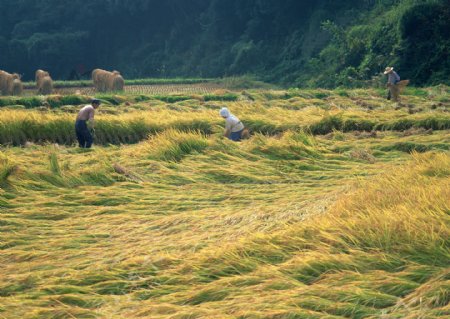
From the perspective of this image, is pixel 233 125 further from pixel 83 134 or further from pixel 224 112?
pixel 83 134

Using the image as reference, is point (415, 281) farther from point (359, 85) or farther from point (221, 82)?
point (221, 82)

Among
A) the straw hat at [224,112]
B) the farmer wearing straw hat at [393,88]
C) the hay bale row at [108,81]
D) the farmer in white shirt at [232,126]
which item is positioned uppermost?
the straw hat at [224,112]

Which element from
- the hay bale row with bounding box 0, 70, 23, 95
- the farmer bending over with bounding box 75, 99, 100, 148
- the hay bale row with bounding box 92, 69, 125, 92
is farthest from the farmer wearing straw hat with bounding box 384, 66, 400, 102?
the hay bale row with bounding box 0, 70, 23, 95

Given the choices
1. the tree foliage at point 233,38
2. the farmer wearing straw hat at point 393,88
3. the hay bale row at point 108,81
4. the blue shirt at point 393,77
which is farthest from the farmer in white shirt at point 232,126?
the hay bale row at point 108,81

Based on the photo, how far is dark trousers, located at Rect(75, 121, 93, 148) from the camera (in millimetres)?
10688

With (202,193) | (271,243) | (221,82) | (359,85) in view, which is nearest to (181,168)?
(202,193)

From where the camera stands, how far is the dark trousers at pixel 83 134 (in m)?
10.7

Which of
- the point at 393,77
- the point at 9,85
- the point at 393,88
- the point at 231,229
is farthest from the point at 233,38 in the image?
the point at 231,229

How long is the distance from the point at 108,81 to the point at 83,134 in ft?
45.0

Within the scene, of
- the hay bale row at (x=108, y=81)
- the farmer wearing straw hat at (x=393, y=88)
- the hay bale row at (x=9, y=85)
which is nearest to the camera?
the farmer wearing straw hat at (x=393, y=88)

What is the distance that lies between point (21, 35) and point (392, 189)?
3540 cm

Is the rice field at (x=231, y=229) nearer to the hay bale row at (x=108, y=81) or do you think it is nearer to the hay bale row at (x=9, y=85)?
the hay bale row at (x=9, y=85)

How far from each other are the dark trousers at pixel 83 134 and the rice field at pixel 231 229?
1065mm

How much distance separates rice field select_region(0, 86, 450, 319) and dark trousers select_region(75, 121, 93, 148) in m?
1.06
